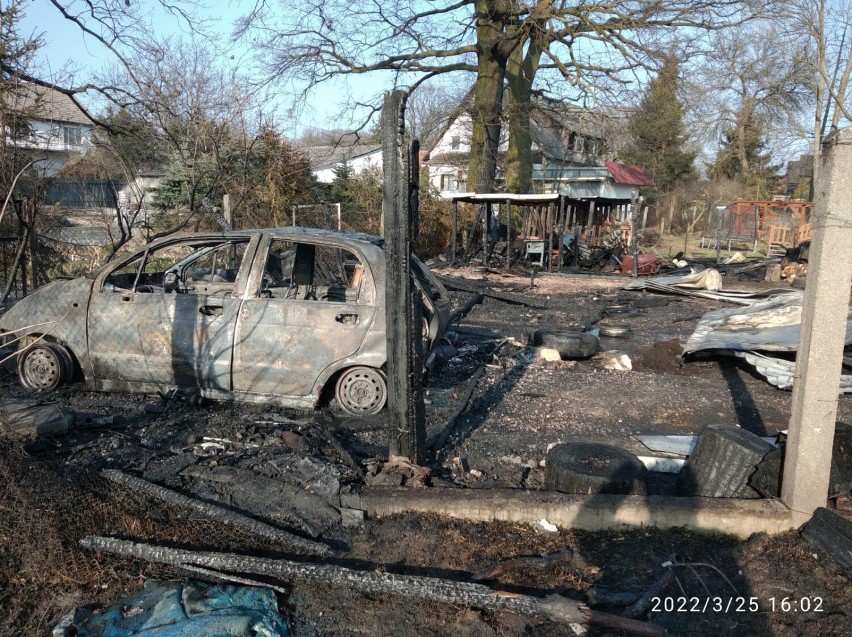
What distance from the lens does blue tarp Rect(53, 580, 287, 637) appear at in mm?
2738

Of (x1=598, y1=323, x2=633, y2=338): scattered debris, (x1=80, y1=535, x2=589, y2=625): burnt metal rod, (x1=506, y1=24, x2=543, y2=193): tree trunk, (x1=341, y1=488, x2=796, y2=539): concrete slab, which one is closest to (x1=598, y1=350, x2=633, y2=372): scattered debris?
(x1=598, y1=323, x2=633, y2=338): scattered debris

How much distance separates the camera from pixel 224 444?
4.80m

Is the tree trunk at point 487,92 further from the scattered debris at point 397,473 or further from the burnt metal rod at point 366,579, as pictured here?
the burnt metal rod at point 366,579

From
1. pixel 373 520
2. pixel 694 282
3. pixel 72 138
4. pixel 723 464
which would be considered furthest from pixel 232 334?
pixel 72 138

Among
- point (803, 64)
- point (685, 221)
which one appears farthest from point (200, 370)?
point (685, 221)

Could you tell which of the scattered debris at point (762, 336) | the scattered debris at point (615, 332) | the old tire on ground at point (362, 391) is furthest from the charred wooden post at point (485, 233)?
the old tire on ground at point (362, 391)

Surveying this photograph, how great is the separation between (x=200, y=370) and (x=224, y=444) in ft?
3.77

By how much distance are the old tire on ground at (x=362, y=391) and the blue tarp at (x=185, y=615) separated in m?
2.63

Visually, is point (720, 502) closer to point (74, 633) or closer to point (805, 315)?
point (805, 315)

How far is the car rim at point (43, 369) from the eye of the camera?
5.97 metres

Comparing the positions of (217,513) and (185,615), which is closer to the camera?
(185,615)

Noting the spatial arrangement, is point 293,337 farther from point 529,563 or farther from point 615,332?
point 615,332

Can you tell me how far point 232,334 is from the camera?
562 cm

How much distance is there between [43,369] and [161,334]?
4.29ft
